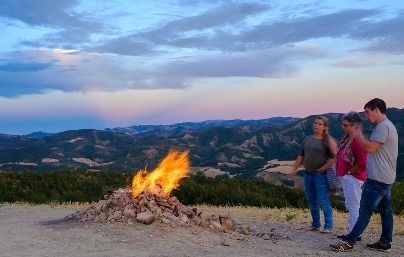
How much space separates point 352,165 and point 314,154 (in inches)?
37.1

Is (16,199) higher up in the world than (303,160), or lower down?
lower down

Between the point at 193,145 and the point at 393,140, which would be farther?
the point at 193,145

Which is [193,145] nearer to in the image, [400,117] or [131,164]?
[131,164]

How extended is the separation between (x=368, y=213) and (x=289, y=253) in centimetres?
129

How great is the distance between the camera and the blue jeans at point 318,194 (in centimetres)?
962

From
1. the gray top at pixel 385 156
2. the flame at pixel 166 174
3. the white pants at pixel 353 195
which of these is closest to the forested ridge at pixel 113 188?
the flame at pixel 166 174

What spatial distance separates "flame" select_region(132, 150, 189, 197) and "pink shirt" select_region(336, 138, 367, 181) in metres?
3.27

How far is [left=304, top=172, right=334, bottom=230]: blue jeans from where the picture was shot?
31.6 ft

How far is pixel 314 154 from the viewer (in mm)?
9555

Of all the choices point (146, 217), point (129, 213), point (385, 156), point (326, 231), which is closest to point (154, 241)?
point (146, 217)

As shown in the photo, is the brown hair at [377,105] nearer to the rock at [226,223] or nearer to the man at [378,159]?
the man at [378,159]

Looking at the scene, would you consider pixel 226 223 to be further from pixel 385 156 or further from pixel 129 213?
pixel 385 156

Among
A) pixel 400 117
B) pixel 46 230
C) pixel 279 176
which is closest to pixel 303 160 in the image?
pixel 46 230

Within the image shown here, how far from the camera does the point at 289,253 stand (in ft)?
26.2
